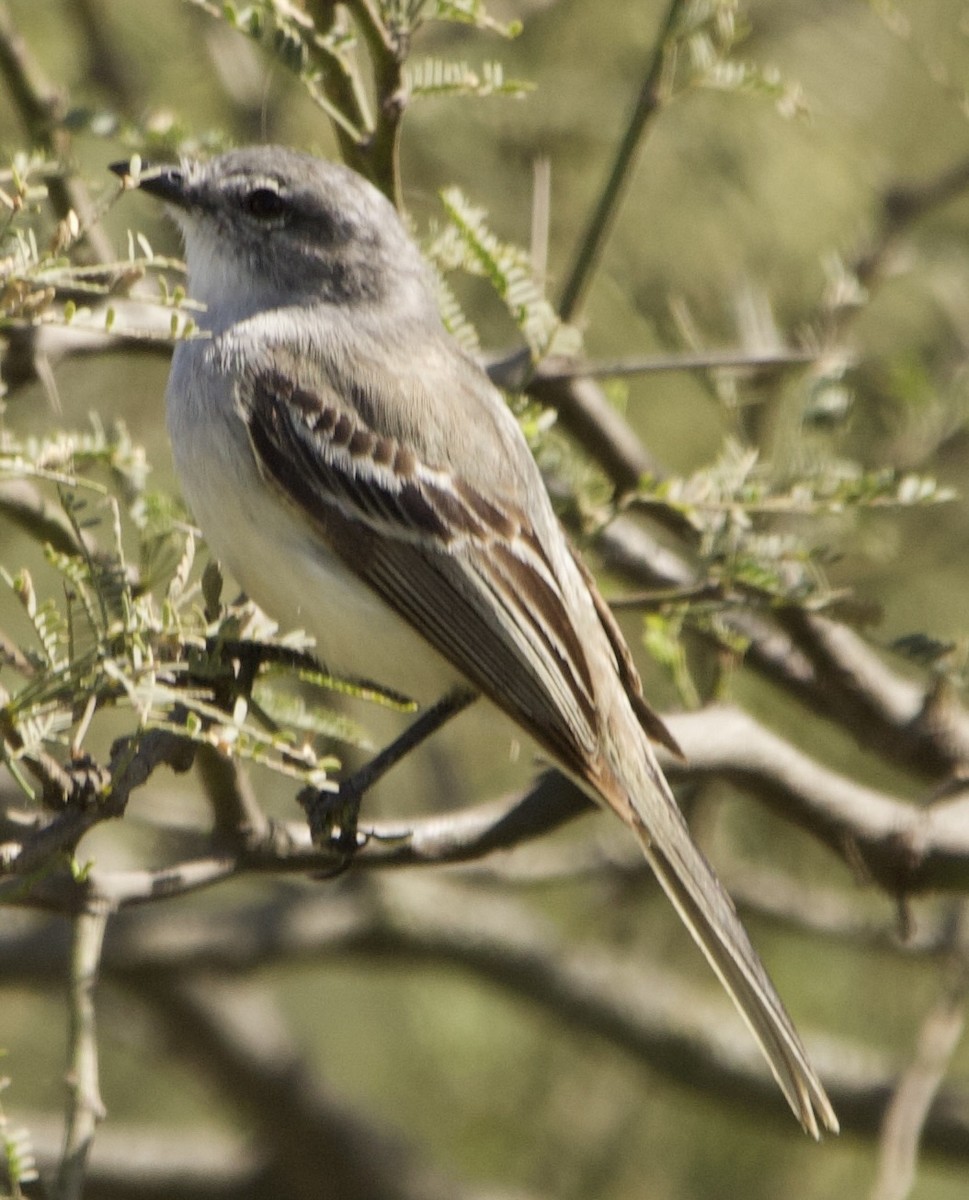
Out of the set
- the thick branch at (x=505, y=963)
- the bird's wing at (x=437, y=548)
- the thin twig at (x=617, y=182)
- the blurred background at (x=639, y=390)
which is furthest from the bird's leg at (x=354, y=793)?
the thick branch at (x=505, y=963)

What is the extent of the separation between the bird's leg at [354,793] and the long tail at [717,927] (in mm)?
378

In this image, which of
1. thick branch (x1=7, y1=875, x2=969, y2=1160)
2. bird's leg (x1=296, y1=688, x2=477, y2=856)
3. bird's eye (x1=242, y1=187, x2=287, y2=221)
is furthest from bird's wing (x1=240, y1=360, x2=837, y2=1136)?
thick branch (x1=7, y1=875, x2=969, y2=1160)

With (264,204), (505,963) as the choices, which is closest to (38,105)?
(264,204)

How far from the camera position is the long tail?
2.69 m

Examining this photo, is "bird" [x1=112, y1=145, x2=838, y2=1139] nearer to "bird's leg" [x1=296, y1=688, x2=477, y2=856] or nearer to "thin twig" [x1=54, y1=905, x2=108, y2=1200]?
"bird's leg" [x1=296, y1=688, x2=477, y2=856]

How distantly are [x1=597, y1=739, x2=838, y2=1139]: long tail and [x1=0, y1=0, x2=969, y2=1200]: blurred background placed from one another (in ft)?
5.29

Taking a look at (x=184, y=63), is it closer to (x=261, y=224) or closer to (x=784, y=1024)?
(x=261, y=224)

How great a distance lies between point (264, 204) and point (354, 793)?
126cm

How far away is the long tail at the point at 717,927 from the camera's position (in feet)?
8.83

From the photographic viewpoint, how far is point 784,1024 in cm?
270

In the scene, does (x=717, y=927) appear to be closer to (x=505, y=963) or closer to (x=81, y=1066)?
(x=81, y=1066)

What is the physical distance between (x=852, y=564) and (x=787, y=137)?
1.41m

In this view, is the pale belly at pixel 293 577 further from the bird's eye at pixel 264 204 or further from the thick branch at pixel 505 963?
the thick branch at pixel 505 963

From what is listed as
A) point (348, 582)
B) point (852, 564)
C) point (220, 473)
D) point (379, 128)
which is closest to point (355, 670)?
point (348, 582)
